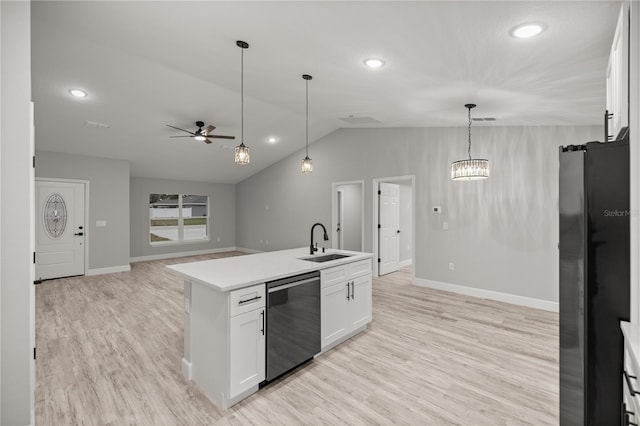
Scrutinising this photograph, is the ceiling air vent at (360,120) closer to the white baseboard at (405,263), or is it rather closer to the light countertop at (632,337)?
the white baseboard at (405,263)

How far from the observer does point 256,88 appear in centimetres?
407

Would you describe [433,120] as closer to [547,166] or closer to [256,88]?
[547,166]

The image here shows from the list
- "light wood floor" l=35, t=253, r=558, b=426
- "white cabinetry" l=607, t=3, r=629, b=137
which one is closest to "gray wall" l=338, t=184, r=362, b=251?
"light wood floor" l=35, t=253, r=558, b=426

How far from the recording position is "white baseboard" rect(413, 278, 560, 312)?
4.26 metres

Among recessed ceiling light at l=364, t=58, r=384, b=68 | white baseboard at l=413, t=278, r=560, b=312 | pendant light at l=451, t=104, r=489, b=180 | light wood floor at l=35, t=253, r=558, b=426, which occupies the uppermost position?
recessed ceiling light at l=364, t=58, r=384, b=68

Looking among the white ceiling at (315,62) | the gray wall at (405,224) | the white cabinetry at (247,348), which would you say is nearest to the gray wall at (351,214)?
the gray wall at (405,224)

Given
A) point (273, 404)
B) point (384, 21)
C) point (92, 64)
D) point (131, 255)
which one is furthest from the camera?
point (131, 255)

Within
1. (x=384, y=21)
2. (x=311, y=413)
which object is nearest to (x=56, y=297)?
(x=311, y=413)

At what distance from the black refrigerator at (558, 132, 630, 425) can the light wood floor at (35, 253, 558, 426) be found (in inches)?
32.3

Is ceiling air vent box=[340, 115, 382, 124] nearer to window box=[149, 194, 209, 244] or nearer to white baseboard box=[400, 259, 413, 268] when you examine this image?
white baseboard box=[400, 259, 413, 268]

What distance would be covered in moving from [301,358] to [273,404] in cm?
50

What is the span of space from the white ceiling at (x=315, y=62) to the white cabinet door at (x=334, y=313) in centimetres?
217

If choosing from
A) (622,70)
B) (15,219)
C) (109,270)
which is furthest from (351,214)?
(15,219)

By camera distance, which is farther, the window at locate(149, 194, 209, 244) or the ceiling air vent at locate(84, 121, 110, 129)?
the window at locate(149, 194, 209, 244)
